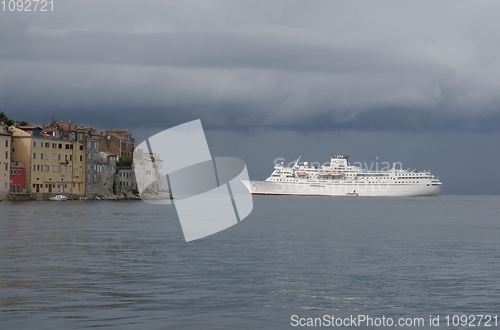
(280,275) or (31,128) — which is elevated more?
(31,128)

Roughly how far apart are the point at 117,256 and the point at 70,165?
7025 centimetres

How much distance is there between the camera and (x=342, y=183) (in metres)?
141

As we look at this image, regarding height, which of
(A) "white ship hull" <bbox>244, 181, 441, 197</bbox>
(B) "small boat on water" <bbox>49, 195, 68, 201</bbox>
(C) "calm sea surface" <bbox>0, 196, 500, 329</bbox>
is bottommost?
(C) "calm sea surface" <bbox>0, 196, 500, 329</bbox>

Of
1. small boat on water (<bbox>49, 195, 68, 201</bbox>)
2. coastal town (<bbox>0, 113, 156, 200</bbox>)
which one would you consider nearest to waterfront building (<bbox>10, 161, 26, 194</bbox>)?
Answer: coastal town (<bbox>0, 113, 156, 200</bbox>)

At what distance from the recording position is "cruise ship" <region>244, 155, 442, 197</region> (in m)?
140

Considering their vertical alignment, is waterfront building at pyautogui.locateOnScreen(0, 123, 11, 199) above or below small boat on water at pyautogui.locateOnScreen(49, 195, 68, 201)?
above

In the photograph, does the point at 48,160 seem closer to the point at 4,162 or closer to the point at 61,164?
the point at 61,164

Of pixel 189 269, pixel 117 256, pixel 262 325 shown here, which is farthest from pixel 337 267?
pixel 262 325

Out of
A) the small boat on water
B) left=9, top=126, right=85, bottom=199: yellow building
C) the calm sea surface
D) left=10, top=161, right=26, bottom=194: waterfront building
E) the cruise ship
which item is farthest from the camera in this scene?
the cruise ship

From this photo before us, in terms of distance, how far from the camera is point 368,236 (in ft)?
112

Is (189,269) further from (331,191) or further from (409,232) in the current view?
(331,191)

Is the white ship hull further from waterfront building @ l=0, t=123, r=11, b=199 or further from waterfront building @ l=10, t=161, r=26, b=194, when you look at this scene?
waterfront building @ l=0, t=123, r=11, b=199

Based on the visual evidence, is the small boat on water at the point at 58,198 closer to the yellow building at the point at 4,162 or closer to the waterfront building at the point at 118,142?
the yellow building at the point at 4,162

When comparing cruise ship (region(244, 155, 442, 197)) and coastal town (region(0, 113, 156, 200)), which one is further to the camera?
cruise ship (region(244, 155, 442, 197))
